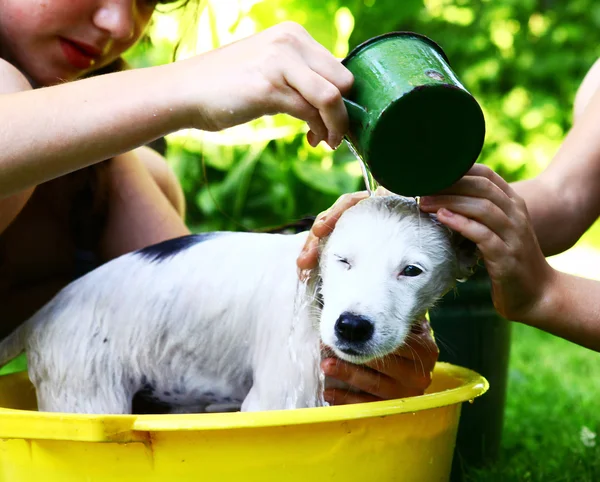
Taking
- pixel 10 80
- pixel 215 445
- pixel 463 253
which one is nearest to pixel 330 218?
pixel 463 253

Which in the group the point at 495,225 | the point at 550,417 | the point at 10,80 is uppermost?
the point at 10,80

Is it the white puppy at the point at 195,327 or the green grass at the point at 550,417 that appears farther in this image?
the green grass at the point at 550,417

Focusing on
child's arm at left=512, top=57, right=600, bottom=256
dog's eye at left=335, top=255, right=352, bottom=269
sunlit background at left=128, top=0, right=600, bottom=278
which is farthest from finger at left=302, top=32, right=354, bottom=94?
child's arm at left=512, top=57, right=600, bottom=256

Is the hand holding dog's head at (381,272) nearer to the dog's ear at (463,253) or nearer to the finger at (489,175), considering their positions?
the dog's ear at (463,253)

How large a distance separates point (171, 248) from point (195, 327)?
197 millimetres

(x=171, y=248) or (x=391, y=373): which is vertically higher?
(x=171, y=248)

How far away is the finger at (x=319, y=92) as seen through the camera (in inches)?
45.6

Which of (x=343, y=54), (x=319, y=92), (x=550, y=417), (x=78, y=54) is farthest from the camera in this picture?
(x=343, y=54)

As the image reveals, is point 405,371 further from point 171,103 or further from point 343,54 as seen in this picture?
point 343,54

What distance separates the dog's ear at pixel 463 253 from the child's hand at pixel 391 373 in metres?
0.15

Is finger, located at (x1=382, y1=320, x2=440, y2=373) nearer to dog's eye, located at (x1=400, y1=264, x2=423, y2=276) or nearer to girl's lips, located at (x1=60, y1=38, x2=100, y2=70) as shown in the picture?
dog's eye, located at (x1=400, y1=264, x2=423, y2=276)

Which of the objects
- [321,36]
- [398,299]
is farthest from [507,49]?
[398,299]

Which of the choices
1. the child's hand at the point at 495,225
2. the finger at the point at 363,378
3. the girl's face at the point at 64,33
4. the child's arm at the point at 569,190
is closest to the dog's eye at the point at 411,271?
the child's hand at the point at 495,225

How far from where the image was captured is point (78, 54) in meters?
1.88
